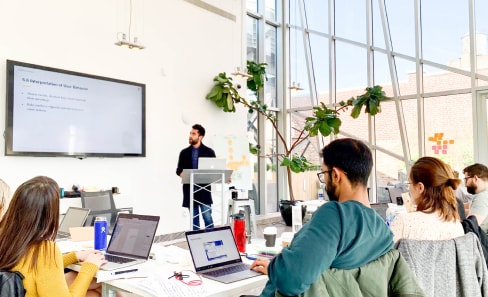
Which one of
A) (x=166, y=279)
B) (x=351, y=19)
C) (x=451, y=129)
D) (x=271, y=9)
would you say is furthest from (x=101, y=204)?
(x=271, y=9)

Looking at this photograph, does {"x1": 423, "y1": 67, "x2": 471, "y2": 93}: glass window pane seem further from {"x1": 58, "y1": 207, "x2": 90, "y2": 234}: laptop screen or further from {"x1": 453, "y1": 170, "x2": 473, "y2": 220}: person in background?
{"x1": 58, "y1": 207, "x2": 90, "y2": 234}: laptop screen

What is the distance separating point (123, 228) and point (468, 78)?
6390 millimetres

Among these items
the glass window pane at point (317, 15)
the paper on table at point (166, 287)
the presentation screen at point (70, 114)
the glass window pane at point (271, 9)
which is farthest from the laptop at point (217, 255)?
the glass window pane at point (271, 9)

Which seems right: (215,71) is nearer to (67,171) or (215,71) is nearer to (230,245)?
(67,171)

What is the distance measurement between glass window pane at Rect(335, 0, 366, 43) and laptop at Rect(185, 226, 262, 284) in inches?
265

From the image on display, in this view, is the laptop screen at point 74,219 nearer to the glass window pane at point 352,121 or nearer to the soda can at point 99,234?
the soda can at point 99,234

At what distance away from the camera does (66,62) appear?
16.6 ft

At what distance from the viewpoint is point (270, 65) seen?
8969 millimetres

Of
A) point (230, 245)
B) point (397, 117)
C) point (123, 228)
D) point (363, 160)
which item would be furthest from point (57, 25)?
point (397, 117)

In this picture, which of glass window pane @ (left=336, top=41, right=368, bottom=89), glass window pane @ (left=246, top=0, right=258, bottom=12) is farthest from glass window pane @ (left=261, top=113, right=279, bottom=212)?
glass window pane @ (left=246, top=0, right=258, bottom=12)

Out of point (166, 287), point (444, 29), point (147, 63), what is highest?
point (444, 29)

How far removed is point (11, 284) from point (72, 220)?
5.29 feet

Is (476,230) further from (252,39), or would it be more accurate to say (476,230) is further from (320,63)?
(252,39)

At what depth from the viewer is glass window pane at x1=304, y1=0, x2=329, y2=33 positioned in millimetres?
8398
